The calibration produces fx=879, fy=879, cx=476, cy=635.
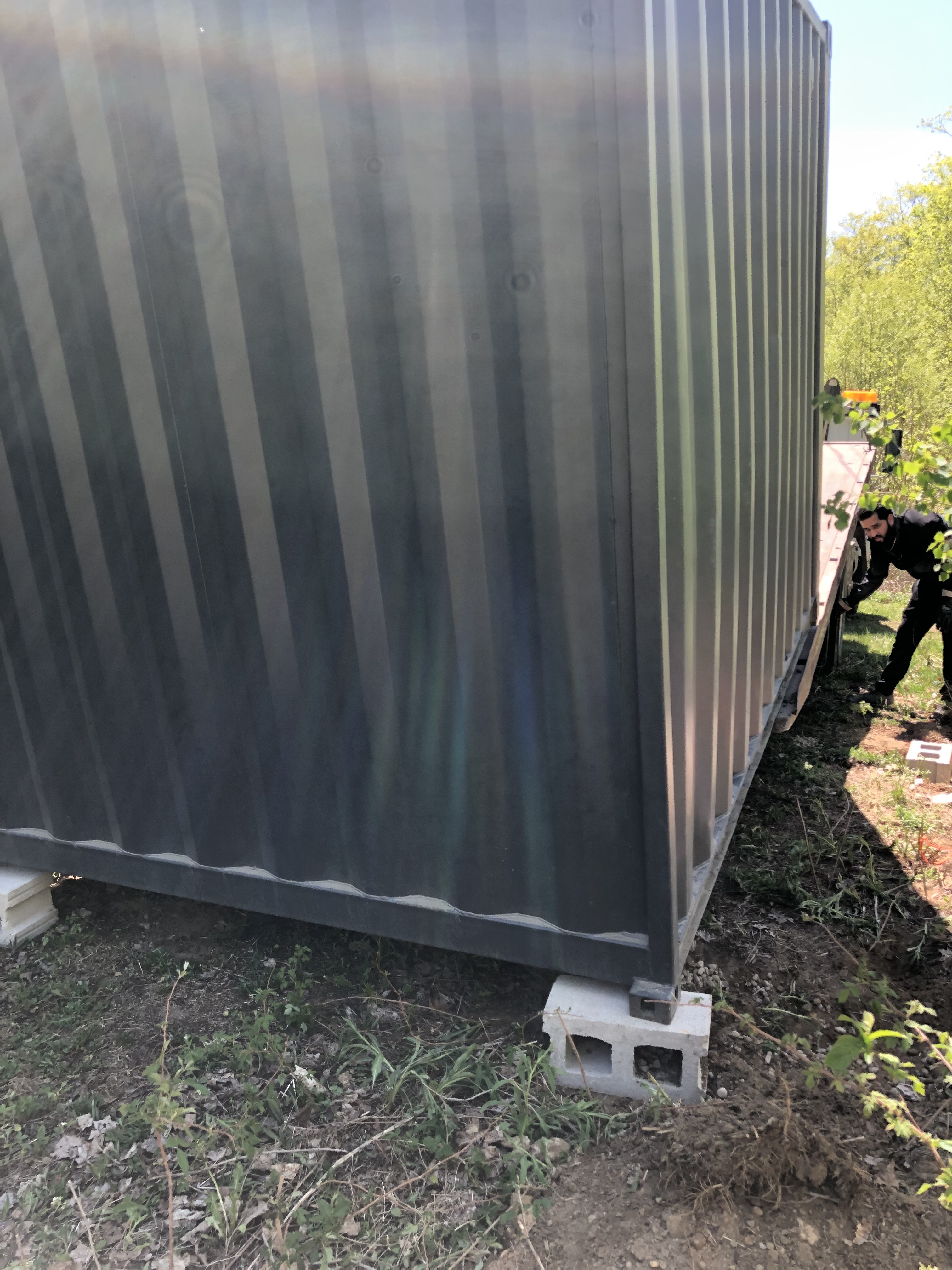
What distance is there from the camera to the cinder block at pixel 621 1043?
8.20ft

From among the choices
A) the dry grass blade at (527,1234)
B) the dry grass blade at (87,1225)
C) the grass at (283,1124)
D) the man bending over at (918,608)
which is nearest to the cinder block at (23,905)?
the grass at (283,1124)

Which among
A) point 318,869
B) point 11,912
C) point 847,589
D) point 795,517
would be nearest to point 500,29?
point 318,869

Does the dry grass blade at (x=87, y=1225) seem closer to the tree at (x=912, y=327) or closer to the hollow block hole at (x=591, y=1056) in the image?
the hollow block hole at (x=591, y=1056)

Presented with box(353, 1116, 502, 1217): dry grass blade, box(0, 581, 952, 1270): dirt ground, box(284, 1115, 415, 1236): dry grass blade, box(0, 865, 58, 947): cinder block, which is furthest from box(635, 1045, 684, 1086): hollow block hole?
box(0, 865, 58, 947): cinder block

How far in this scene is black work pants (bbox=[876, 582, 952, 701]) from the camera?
20.9 feet

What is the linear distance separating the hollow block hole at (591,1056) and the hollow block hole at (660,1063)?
9cm

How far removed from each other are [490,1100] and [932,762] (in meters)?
3.56

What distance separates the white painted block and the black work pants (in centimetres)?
143

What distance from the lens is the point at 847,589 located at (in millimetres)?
7672

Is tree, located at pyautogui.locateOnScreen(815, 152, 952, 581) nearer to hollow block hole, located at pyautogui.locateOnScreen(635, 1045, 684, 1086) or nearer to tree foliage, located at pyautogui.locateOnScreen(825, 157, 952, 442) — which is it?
tree foliage, located at pyautogui.locateOnScreen(825, 157, 952, 442)

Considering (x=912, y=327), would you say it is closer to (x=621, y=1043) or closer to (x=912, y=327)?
(x=912, y=327)

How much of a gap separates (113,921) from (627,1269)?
2432 millimetres

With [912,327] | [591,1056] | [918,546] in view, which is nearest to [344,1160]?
[591,1056]

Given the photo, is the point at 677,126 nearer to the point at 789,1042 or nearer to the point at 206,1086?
the point at 789,1042
